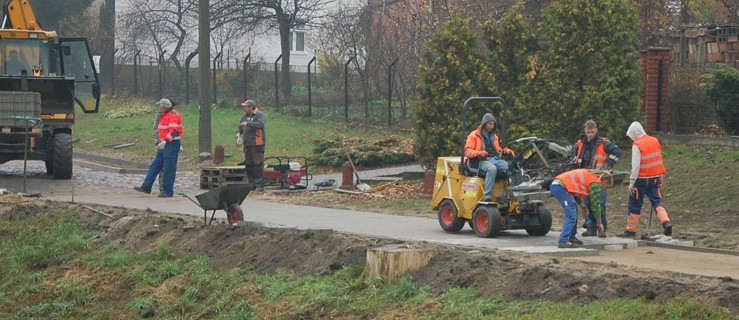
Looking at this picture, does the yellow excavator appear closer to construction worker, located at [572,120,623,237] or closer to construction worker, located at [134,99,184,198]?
construction worker, located at [134,99,184,198]

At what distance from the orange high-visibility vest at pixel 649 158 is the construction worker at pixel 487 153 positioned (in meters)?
1.75

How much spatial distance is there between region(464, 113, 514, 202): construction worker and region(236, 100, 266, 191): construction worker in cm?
758

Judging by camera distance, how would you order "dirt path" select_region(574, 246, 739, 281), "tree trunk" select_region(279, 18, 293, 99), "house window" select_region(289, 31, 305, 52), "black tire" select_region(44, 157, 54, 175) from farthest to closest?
"house window" select_region(289, 31, 305, 52) < "tree trunk" select_region(279, 18, 293, 99) < "black tire" select_region(44, 157, 54, 175) < "dirt path" select_region(574, 246, 739, 281)

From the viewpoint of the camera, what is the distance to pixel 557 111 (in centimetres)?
2422

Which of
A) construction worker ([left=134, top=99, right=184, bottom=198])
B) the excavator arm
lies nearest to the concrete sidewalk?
construction worker ([left=134, top=99, right=184, bottom=198])

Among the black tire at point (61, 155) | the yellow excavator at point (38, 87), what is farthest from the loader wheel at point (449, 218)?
the black tire at point (61, 155)

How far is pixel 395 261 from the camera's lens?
12.4 metres

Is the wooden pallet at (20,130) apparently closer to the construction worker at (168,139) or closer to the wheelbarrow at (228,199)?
the construction worker at (168,139)

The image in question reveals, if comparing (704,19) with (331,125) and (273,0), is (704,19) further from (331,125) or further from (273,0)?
(273,0)

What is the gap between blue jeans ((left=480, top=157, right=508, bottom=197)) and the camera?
643 inches

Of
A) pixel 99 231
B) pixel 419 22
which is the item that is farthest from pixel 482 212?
pixel 419 22

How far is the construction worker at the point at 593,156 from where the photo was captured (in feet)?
52.5

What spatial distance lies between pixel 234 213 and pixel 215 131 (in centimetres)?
2219

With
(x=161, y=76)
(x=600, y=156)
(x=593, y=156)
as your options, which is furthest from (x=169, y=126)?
(x=161, y=76)
